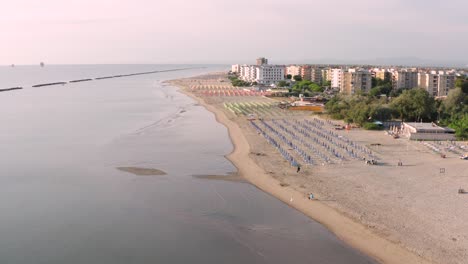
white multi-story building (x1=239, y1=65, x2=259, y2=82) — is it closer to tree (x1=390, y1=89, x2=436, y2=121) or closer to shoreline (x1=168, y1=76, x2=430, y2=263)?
tree (x1=390, y1=89, x2=436, y2=121)

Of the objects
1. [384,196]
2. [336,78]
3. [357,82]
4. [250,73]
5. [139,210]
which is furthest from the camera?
[250,73]

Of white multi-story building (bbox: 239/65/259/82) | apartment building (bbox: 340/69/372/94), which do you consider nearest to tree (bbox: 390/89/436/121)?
apartment building (bbox: 340/69/372/94)

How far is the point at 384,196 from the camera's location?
53.3 feet

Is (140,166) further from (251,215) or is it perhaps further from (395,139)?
(395,139)

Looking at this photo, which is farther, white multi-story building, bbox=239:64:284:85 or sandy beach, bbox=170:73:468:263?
white multi-story building, bbox=239:64:284:85

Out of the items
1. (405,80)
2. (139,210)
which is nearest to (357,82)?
(405,80)

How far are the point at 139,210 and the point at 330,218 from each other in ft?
19.8

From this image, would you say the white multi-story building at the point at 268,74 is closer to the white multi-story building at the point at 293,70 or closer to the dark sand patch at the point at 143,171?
the white multi-story building at the point at 293,70

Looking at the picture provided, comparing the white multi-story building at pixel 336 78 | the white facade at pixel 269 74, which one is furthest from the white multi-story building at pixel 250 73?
the white multi-story building at pixel 336 78

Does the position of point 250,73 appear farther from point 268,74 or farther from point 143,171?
point 143,171

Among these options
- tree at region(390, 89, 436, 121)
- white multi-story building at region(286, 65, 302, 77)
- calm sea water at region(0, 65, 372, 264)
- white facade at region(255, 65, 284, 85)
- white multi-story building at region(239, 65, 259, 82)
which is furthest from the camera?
white multi-story building at region(239, 65, 259, 82)

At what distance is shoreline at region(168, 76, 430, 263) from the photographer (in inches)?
472

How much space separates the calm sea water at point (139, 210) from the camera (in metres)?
12.3

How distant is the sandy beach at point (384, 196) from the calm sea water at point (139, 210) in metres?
0.69
